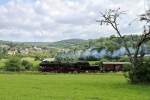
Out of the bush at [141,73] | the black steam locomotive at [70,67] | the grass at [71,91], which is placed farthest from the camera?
the black steam locomotive at [70,67]

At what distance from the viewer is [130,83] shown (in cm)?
4884

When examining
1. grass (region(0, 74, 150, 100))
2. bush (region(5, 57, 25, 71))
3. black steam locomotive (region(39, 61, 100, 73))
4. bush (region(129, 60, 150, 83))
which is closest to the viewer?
grass (region(0, 74, 150, 100))

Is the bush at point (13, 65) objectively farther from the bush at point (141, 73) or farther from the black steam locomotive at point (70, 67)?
the bush at point (141, 73)

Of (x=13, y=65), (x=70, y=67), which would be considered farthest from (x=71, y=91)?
(x=13, y=65)

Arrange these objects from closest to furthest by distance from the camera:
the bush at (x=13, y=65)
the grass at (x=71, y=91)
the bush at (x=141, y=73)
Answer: the grass at (x=71, y=91) → the bush at (x=141, y=73) → the bush at (x=13, y=65)

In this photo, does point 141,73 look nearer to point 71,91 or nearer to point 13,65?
point 71,91

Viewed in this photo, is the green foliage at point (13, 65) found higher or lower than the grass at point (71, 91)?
higher

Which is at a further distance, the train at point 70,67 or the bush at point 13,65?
the bush at point 13,65

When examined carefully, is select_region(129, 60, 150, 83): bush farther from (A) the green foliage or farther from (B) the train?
(A) the green foliage

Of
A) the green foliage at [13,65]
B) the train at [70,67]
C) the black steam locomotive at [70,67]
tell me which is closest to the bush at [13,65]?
the green foliage at [13,65]

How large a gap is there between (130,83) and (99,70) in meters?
33.3

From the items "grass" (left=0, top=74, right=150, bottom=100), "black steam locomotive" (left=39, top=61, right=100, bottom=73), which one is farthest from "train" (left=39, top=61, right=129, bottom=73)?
"grass" (left=0, top=74, right=150, bottom=100)

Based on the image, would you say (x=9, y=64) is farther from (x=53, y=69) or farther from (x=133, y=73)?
(x=133, y=73)

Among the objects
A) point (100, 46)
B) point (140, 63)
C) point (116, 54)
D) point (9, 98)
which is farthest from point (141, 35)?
point (100, 46)
